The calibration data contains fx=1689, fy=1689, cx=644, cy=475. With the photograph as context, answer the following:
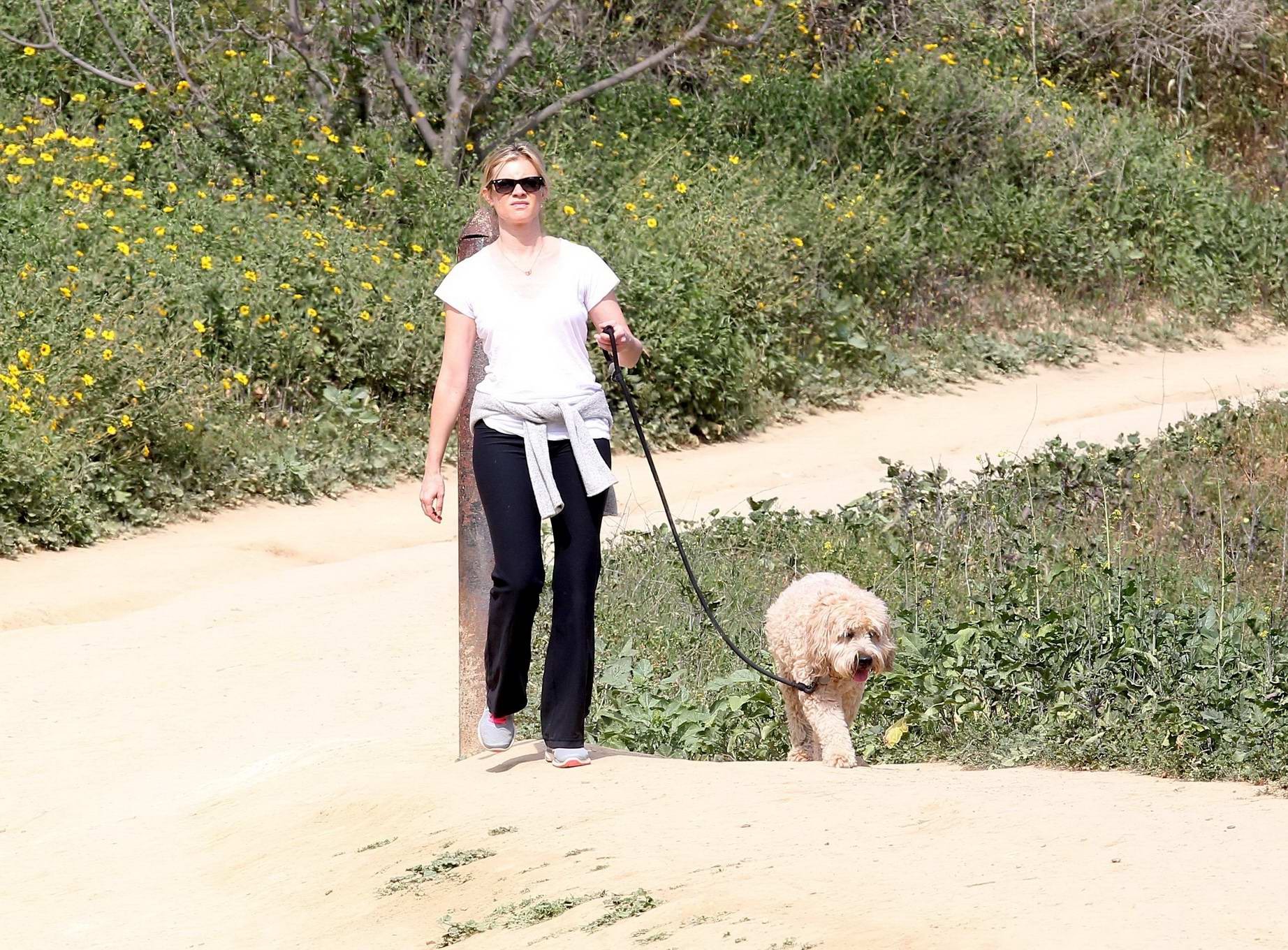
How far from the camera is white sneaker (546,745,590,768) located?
4930 millimetres

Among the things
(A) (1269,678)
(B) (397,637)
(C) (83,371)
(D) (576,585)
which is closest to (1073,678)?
(A) (1269,678)

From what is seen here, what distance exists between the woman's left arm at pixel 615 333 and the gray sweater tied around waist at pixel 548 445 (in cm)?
17

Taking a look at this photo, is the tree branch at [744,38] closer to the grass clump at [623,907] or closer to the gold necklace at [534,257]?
the gold necklace at [534,257]

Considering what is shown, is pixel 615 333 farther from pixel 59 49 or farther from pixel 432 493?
pixel 59 49

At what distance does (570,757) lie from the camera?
4.93 m

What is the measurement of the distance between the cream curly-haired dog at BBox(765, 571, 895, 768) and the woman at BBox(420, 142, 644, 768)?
0.73m

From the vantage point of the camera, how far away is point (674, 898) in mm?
3754

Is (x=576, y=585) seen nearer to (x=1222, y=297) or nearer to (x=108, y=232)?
(x=108, y=232)

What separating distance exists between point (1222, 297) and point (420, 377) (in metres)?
8.45

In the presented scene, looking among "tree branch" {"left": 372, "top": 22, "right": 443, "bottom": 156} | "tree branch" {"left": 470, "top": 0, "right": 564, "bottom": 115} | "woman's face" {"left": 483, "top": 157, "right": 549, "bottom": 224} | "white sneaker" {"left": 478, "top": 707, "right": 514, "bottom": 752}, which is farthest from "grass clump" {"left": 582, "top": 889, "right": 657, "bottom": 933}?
"tree branch" {"left": 372, "top": 22, "right": 443, "bottom": 156}

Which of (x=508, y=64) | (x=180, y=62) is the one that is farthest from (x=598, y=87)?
(x=180, y=62)

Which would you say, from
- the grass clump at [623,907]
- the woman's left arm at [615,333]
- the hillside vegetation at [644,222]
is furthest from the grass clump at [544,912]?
the hillside vegetation at [644,222]

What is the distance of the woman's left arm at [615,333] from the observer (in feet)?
15.4

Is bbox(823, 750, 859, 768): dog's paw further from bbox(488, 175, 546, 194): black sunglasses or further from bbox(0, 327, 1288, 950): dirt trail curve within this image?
bbox(488, 175, 546, 194): black sunglasses
